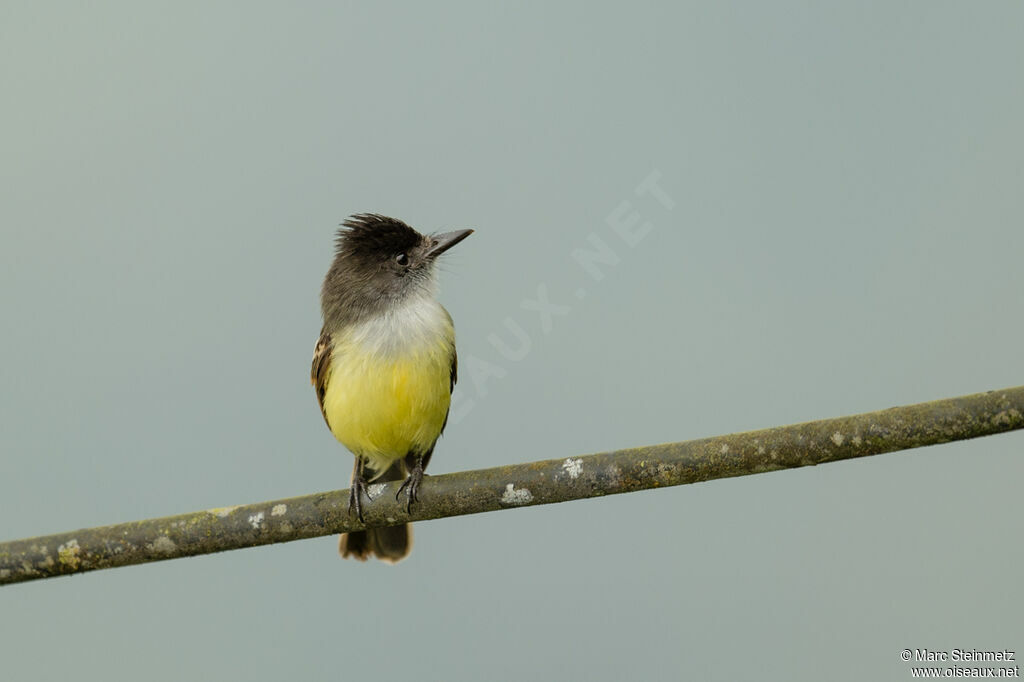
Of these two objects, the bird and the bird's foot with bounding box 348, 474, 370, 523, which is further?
the bird

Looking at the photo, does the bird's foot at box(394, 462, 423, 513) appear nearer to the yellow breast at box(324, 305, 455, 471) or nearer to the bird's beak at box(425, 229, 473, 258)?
the yellow breast at box(324, 305, 455, 471)

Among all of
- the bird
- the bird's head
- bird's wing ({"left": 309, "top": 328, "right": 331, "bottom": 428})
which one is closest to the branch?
the bird

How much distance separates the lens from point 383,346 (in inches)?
132

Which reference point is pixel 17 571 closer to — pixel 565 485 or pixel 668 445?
Answer: pixel 565 485

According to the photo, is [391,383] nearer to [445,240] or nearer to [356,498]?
[356,498]

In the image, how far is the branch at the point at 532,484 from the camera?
2375mm

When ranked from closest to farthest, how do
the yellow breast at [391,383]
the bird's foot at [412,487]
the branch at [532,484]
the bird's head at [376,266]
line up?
the branch at [532,484], the bird's foot at [412,487], the yellow breast at [391,383], the bird's head at [376,266]

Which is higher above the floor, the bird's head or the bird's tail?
the bird's head

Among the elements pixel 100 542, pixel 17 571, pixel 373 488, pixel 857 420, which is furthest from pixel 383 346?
pixel 857 420

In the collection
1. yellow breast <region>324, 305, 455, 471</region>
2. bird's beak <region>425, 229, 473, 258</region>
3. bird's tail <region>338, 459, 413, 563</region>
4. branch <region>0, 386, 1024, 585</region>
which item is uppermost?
bird's beak <region>425, 229, 473, 258</region>

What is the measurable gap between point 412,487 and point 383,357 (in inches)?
17.2

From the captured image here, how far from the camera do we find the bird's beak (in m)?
3.65

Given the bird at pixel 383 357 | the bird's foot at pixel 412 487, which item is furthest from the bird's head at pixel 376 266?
the bird's foot at pixel 412 487

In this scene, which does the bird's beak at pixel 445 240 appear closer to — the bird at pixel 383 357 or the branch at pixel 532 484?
the bird at pixel 383 357
